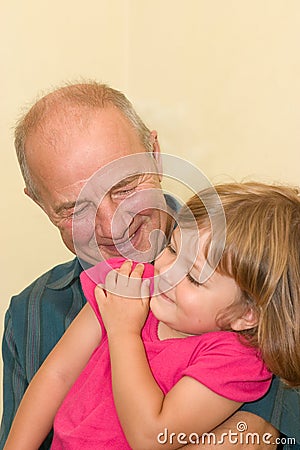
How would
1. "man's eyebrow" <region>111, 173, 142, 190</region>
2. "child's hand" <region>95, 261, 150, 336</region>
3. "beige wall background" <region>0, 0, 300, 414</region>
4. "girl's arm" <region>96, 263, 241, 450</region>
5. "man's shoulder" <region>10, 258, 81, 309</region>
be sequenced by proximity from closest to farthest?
"girl's arm" <region>96, 263, 241, 450</region>
"child's hand" <region>95, 261, 150, 336</region>
"man's eyebrow" <region>111, 173, 142, 190</region>
"man's shoulder" <region>10, 258, 81, 309</region>
"beige wall background" <region>0, 0, 300, 414</region>

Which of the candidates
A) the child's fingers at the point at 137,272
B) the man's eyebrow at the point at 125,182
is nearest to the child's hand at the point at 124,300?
the child's fingers at the point at 137,272

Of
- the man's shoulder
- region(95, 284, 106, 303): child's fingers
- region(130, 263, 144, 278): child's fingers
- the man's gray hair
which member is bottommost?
the man's shoulder

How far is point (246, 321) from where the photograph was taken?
1.20 meters

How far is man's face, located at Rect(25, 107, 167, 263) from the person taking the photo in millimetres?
1488

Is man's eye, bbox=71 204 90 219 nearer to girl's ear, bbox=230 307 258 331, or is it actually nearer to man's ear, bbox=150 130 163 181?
man's ear, bbox=150 130 163 181

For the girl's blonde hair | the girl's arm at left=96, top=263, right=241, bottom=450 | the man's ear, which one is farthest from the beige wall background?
the girl's arm at left=96, top=263, right=241, bottom=450

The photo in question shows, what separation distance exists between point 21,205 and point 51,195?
2.57ft

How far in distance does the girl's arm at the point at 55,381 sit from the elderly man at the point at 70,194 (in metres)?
0.22

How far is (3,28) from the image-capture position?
88.4 inches

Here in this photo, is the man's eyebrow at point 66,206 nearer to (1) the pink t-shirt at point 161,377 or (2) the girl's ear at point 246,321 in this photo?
(1) the pink t-shirt at point 161,377

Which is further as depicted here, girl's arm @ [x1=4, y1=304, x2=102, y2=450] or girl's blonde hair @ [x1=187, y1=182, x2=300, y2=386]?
girl's arm @ [x1=4, y1=304, x2=102, y2=450]

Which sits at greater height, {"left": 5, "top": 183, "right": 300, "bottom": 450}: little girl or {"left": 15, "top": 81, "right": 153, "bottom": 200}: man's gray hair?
{"left": 15, "top": 81, "right": 153, "bottom": 200}: man's gray hair

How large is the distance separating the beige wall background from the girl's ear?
696 mm

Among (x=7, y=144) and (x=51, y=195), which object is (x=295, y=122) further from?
(x=7, y=144)
